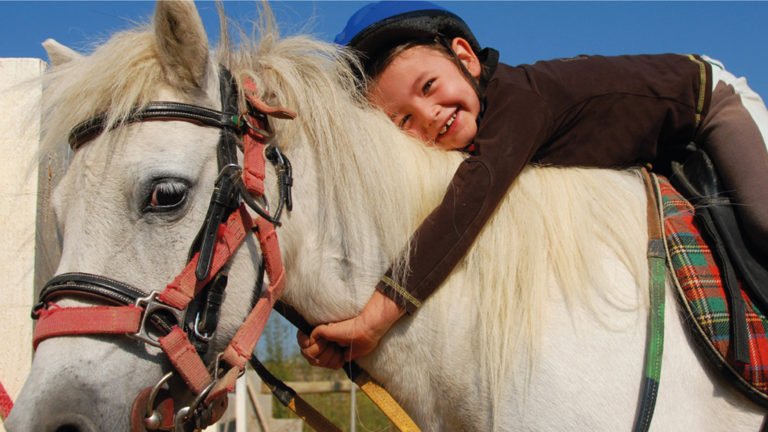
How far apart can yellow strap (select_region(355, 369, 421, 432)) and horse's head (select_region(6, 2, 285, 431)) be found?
47cm

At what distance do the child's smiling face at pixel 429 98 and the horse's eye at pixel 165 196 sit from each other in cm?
86

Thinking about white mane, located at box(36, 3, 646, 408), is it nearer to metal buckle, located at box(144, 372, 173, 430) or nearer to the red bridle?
Answer: the red bridle

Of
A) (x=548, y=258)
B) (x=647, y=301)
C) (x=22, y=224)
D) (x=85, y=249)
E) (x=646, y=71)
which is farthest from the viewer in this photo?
(x=22, y=224)

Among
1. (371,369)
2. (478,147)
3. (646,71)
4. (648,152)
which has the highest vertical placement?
(646,71)

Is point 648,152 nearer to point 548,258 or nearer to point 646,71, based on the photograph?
point 646,71

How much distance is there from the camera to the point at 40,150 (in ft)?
5.55

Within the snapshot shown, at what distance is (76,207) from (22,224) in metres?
1.45

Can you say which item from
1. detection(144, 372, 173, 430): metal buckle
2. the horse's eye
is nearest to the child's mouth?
the horse's eye

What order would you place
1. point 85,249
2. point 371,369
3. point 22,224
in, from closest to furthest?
point 85,249, point 371,369, point 22,224

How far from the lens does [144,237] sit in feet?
4.79

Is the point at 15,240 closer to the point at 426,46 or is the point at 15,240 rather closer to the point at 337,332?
the point at 337,332

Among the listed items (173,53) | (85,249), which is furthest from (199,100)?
(85,249)

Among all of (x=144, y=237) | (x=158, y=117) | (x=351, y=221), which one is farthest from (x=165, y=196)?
(x=351, y=221)

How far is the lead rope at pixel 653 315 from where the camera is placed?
140 cm
